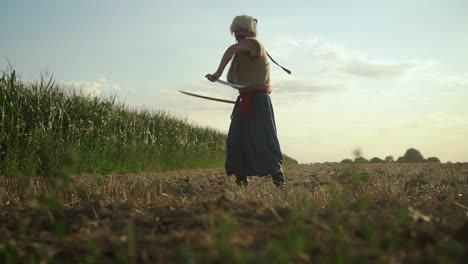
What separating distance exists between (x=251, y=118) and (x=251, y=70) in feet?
1.90

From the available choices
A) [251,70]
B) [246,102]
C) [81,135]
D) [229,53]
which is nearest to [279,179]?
[246,102]

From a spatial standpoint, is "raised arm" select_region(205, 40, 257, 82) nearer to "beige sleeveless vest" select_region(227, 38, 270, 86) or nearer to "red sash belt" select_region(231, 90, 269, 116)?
"beige sleeveless vest" select_region(227, 38, 270, 86)

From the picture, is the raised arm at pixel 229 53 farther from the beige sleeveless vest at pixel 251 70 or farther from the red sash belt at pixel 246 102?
the red sash belt at pixel 246 102

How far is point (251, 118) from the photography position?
241 inches

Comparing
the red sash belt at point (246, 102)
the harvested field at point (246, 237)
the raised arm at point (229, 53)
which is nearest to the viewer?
the harvested field at point (246, 237)

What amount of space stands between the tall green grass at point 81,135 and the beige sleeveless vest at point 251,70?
224cm

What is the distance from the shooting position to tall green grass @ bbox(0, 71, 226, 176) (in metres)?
8.06

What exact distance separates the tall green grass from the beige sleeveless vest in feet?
7.35

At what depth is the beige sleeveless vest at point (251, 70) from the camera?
19.9 ft

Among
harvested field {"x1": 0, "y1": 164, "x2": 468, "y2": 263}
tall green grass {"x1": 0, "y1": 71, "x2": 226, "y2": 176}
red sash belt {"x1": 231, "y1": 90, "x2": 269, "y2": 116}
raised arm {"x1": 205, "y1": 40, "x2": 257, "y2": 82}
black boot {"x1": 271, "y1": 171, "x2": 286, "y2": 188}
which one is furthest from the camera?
tall green grass {"x1": 0, "y1": 71, "x2": 226, "y2": 176}

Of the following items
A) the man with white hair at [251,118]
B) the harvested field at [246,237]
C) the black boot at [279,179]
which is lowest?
the harvested field at [246,237]

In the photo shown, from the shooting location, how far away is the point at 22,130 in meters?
8.73

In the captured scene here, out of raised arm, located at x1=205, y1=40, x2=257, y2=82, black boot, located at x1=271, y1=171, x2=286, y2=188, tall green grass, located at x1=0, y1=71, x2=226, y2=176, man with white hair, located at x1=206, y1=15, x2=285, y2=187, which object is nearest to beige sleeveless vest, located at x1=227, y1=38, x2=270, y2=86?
man with white hair, located at x1=206, y1=15, x2=285, y2=187

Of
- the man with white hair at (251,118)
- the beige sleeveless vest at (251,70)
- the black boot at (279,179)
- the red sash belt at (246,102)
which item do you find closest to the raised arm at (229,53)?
the man with white hair at (251,118)
